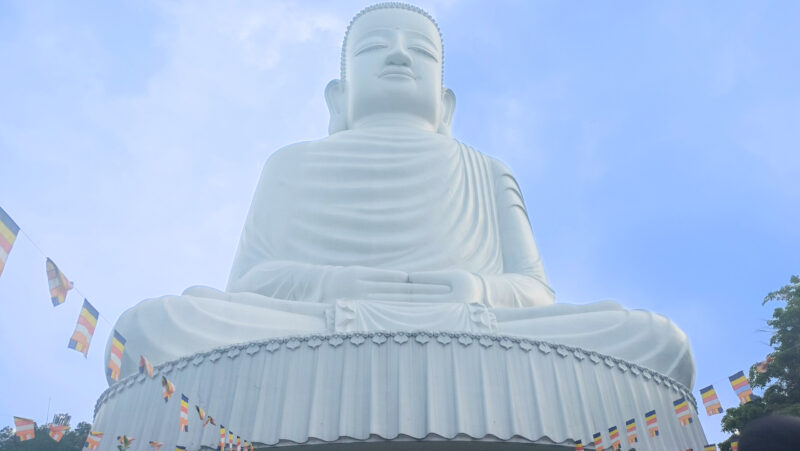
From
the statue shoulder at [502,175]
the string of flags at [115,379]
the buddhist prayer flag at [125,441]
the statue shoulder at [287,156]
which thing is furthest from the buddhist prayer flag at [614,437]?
the statue shoulder at [287,156]

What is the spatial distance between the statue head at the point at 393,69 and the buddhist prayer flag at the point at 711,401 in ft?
17.8

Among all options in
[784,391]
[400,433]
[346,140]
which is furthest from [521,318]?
[346,140]

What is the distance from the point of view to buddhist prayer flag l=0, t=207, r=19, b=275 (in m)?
2.93

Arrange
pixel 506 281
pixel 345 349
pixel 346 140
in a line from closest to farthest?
1. pixel 345 349
2. pixel 506 281
3. pixel 346 140

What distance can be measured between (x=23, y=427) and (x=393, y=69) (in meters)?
6.77

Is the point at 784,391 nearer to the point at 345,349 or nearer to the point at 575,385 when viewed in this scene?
the point at 575,385

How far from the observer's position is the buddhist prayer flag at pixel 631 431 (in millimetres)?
5230

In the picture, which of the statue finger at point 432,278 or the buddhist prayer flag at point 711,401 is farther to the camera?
the statue finger at point 432,278

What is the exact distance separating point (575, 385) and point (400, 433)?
1294 millimetres

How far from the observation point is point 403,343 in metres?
5.25

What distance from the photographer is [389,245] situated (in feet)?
26.2

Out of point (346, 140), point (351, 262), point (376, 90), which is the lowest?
point (351, 262)

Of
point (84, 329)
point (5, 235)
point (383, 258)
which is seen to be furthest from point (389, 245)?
point (5, 235)

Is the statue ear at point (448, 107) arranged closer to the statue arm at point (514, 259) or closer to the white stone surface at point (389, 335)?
the statue arm at point (514, 259)
